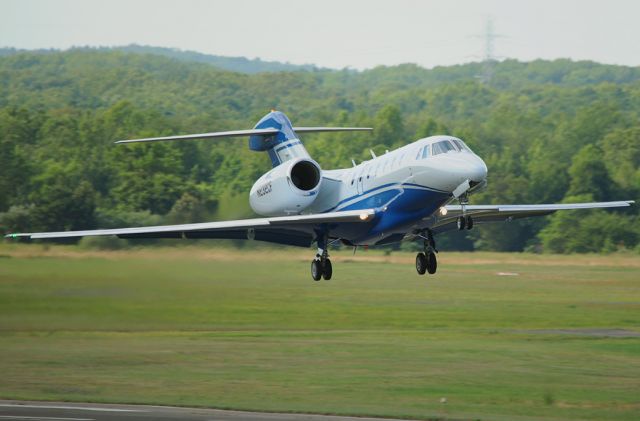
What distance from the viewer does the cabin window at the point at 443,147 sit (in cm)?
3061

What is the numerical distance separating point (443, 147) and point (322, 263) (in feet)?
18.9

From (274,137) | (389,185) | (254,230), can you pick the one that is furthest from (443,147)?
(274,137)

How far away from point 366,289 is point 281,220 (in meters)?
35.0

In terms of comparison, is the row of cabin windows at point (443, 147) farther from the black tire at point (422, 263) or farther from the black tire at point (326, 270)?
the black tire at point (326, 270)

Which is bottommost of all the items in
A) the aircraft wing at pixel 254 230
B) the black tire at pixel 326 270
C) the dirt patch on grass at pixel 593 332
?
the dirt patch on grass at pixel 593 332

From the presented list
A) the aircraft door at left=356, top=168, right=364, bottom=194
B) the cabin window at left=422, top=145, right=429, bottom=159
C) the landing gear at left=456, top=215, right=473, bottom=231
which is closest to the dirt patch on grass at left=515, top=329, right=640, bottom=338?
the aircraft door at left=356, top=168, right=364, bottom=194

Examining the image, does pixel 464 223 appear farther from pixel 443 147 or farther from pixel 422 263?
pixel 422 263

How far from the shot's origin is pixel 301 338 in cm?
5556

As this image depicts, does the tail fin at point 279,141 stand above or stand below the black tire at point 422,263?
above

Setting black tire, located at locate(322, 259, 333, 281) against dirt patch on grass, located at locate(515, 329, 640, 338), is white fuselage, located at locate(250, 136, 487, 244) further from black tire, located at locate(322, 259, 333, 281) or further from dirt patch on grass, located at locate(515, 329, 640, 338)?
dirt patch on grass, located at locate(515, 329, 640, 338)

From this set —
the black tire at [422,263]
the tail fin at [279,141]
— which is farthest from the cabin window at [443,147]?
the tail fin at [279,141]

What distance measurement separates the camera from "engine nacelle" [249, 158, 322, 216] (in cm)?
3425

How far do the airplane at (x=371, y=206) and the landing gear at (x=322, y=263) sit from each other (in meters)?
0.03

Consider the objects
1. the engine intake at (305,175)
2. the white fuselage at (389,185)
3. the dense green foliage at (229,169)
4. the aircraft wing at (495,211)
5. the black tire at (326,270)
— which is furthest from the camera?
the dense green foliage at (229,169)
